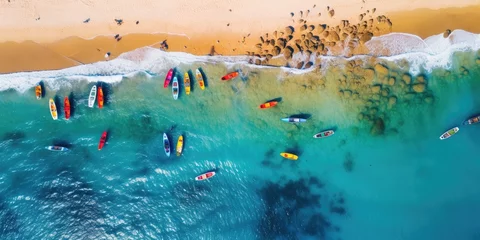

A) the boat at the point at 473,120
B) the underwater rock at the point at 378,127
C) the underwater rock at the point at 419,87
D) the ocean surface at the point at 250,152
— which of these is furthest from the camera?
the underwater rock at the point at 378,127

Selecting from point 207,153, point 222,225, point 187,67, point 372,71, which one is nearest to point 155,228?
Result: point 222,225

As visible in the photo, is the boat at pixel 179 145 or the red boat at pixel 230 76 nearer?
the red boat at pixel 230 76

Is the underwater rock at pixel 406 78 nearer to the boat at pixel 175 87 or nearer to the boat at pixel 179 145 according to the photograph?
the boat at pixel 175 87

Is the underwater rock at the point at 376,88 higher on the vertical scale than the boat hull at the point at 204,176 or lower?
higher

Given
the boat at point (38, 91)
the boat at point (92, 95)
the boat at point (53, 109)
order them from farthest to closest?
the boat at point (92, 95) < the boat at point (53, 109) < the boat at point (38, 91)

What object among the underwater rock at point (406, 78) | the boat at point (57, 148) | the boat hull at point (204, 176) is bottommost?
the boat hull at point (204, 176)

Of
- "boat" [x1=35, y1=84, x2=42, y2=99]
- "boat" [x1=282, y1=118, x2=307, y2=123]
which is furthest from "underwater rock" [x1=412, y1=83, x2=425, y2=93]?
"boat" [x1=35, y1=84, x2=42, y2=99]

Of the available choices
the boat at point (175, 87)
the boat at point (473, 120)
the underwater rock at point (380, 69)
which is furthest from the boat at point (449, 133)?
the boat at point (175, 87)
